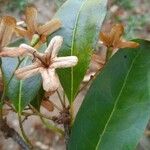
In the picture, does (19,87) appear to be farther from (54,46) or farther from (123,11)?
(123,11)

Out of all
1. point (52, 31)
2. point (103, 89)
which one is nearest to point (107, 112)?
point (103, 89)

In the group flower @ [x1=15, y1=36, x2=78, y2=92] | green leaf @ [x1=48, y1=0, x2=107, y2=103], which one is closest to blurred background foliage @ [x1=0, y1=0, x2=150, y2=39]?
green leaf @ [x1=48, y1=0, x2=107, y2=103]

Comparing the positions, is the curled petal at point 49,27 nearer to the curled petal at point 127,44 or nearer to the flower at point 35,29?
the flower at point 35,29

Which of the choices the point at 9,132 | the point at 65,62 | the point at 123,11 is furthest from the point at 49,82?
the point at 123,11

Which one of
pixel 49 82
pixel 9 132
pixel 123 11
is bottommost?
pixel 123 11

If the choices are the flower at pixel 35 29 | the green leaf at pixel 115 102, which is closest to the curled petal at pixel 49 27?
the flower at pixel 35 29

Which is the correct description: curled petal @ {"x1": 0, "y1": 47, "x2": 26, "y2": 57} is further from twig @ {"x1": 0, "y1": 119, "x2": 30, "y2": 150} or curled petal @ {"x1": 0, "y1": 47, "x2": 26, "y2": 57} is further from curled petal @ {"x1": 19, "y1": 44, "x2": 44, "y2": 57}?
twig @ {"x1": 0, "y1": 119, "x2": 30, "y2": 150}
